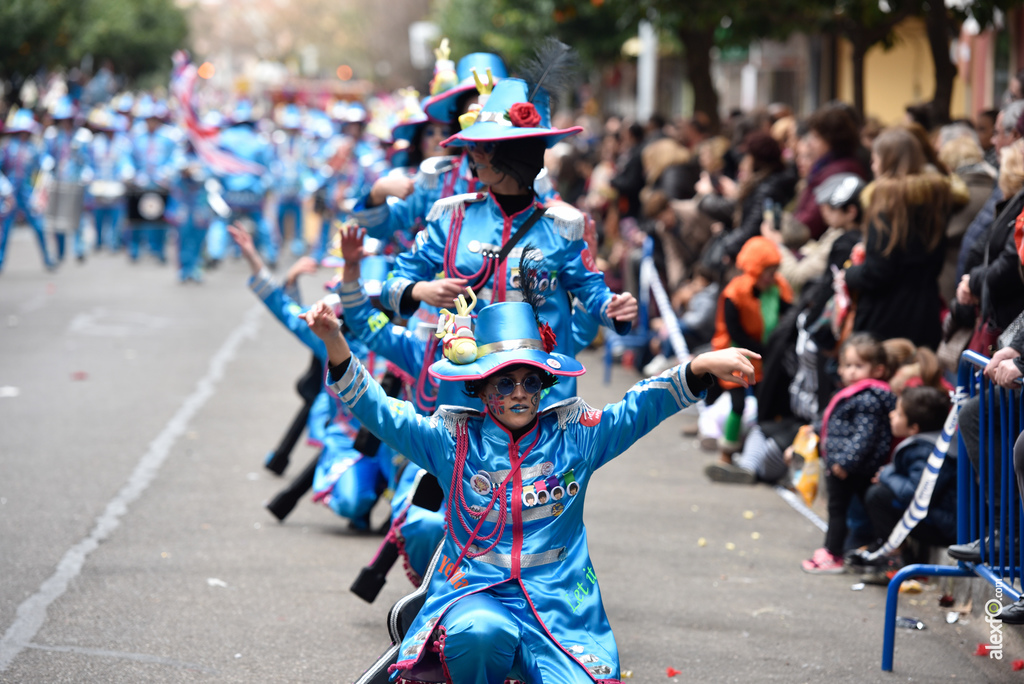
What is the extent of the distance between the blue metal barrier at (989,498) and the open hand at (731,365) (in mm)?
1059

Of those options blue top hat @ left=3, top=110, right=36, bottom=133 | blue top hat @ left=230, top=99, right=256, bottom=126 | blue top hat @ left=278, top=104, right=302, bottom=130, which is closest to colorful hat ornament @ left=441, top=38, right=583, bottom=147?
blue top hat @ left=3, top=110, right=36, bottom=133

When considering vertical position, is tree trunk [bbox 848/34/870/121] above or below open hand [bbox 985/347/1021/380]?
above

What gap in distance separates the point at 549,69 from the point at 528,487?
1.98 m

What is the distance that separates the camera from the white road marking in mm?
4891

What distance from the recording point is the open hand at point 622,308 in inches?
187

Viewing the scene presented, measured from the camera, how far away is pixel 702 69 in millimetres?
16125

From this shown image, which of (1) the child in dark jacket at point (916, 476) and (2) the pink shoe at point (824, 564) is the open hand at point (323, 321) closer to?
(1) the child in dark jacket at point (916, 476)

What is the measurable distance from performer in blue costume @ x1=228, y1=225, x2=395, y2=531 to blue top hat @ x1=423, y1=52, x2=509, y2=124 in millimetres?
1137

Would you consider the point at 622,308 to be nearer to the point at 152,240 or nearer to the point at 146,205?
the point at 146,205

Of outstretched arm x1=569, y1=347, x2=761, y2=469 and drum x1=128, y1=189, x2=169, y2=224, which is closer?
outstretched arm x1=569, y1=347, x2=761, y2=469

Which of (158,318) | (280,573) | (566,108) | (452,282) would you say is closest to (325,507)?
(280,573)

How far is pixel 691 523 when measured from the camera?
22.0ft

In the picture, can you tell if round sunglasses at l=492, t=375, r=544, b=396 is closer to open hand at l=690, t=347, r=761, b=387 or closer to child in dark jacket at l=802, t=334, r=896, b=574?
open hand at l=690, t=347, r=761, b=387

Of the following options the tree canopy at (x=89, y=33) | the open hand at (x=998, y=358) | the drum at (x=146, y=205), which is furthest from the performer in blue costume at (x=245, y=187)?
the open hand at (x=998, y=358)
